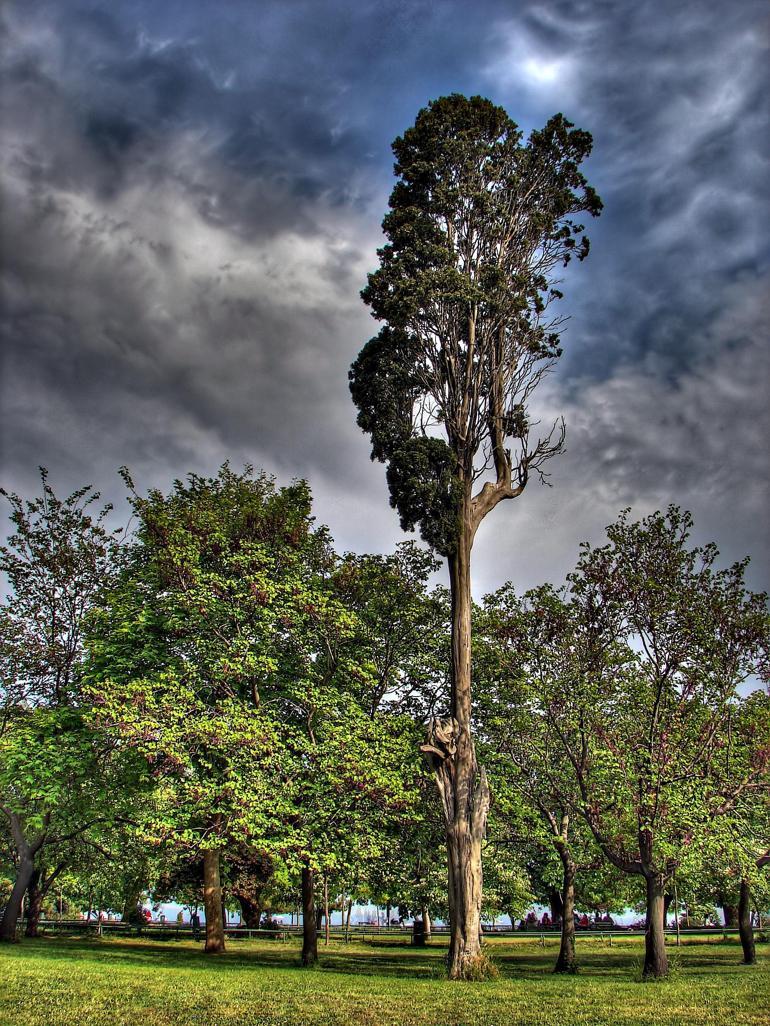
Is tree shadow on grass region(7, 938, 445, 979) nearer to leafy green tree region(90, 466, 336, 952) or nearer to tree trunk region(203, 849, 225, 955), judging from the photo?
tree trunk region(203, 849, 225, 955)

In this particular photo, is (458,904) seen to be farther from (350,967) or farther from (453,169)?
(453,169)

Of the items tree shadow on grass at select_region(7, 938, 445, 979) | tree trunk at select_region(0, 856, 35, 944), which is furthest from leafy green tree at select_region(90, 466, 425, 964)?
tree trunk at select_region(0, 856, 35, 944)

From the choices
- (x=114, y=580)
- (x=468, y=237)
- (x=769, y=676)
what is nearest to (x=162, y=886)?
(x=114, y=580)

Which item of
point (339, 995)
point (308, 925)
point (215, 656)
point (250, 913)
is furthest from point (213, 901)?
point (250, 913)

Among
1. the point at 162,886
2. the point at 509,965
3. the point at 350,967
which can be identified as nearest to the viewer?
the point at 350,967

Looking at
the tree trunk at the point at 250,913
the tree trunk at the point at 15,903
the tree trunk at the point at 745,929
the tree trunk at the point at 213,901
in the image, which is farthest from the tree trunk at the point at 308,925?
the tree trunk at the point at 250,913

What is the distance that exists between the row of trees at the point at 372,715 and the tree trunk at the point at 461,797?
5.66 ft

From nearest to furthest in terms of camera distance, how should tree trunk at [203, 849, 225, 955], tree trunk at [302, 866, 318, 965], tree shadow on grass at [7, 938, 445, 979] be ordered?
tree shadow on grass at [7, 938, 445, 979] < tree trunk at [302, 866, 318, 965] < tree trunk at [203, 849, 225, 955]

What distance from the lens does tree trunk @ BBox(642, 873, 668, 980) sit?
2009cm

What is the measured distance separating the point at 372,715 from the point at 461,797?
205 inches

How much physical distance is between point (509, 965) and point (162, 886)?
21.5 m

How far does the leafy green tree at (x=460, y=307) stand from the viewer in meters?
22.5

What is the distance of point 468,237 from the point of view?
79.6ft

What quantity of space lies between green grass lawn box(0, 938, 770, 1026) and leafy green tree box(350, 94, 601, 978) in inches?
288
